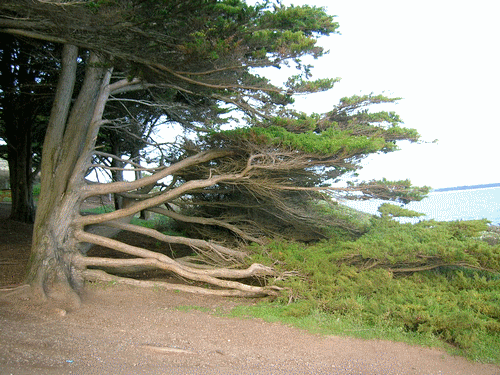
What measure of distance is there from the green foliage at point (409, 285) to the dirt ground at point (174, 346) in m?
0.48

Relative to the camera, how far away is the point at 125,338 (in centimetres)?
605

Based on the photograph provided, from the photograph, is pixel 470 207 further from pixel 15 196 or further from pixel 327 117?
pixel 15 196

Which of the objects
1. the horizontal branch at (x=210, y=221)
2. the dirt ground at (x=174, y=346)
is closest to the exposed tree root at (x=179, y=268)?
the dirt ground at (x=174, y=346)

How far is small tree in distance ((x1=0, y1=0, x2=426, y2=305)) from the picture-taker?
244 inches

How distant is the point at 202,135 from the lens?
30.1ft

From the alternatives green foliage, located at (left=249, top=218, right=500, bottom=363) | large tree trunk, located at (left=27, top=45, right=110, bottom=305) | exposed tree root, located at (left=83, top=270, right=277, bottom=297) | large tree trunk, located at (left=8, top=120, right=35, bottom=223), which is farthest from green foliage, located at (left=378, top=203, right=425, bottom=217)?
large tree trunk, located at (left=8, top=120, right=35, bottom=223)

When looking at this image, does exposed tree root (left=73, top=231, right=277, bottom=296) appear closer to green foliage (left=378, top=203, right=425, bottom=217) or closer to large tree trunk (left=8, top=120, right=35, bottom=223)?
green foliage (left=378, top=203, right=425, bottom=217)

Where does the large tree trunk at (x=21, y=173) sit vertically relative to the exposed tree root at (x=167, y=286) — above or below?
above

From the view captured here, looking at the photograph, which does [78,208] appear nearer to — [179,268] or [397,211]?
[179,268]

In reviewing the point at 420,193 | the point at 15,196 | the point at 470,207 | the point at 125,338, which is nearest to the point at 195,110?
the point at 420,193

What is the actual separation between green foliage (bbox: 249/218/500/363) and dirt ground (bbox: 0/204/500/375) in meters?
0.48

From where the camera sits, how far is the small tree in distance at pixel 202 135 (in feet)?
20.3

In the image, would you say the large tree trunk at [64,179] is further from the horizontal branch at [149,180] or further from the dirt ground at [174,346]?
the dirt ground at [174,346]

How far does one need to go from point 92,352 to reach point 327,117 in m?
7.32
